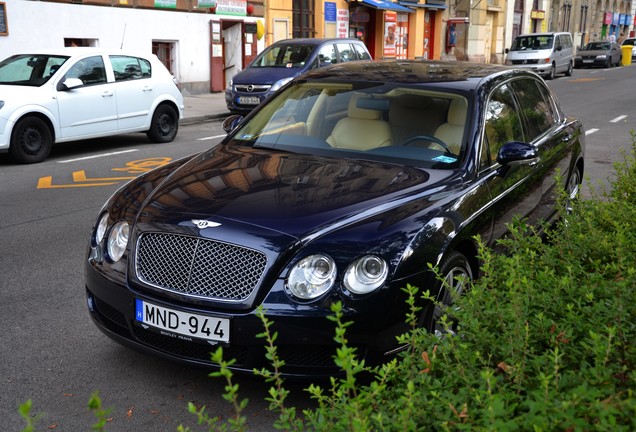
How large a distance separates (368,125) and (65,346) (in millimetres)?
2374

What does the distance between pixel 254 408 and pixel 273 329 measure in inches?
20.3

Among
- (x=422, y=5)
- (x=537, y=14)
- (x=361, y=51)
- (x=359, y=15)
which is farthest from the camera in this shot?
(x=537, y=14)

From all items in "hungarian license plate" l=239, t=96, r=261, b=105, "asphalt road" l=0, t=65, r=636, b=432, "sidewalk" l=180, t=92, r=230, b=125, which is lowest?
"sidewalk" l=180, t=92, r=230, b=125

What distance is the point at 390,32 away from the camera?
1394 inches

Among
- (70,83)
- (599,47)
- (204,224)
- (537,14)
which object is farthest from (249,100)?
(537,14)

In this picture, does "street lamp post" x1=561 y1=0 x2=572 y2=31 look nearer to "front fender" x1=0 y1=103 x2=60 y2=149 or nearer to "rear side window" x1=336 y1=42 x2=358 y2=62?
"rear side window" x1=336 y1=42 x2=358 y2=62

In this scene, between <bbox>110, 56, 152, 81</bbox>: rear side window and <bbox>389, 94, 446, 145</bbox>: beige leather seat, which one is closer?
<bbox>389, 94, 446, 145</bbox>: beige leather seat

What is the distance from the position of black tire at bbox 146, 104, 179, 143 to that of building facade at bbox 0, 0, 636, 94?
599cm

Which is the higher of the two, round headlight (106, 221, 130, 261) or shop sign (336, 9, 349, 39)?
shop sign (336, 9, 349, 39)

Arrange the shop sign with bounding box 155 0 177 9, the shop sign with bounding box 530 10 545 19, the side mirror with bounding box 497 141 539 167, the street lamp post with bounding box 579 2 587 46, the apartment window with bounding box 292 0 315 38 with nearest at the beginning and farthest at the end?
the side mirror with bounding box 497 141 539 167
the shop sign with bounding box 155 0 177 9
the apartment window with bounding box 292 0 315 38
the shop sign with bounding box 530 10 545 19
the street lamp post with bounding box 579 2 587 46

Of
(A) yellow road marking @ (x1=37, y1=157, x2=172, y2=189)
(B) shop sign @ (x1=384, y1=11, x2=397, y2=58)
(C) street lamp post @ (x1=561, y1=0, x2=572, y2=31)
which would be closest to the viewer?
(A) yellow road marking @ (x1=37, y1=157, x2=172, y2=189)

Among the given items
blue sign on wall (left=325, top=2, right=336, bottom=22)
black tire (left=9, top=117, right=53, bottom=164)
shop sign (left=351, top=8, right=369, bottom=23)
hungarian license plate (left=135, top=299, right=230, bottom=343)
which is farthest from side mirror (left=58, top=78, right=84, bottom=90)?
shop sign (left=351, top=8, right=369, bottom=23)

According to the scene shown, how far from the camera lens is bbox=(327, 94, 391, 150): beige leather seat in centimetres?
489

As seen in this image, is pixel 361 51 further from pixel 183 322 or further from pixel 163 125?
pixel 183 322
